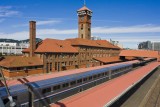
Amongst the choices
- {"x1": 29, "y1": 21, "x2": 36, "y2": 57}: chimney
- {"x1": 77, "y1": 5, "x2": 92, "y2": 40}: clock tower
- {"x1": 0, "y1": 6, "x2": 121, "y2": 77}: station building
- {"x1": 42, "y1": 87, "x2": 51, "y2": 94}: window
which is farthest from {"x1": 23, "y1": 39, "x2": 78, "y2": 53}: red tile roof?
{"x1": 42, "y1": 87, "x2": 51, "y2": 94}: window

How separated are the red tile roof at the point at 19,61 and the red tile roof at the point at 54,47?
2954mm

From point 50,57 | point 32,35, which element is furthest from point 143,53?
point 32,35

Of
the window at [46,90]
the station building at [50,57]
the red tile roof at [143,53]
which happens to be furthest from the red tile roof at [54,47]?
the window at [46,90]

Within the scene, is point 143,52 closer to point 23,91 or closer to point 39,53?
point 39,53

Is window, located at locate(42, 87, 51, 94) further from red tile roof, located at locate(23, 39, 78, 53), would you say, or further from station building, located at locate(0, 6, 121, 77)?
red tile roof, located at locate(23, 39, 78, 53)

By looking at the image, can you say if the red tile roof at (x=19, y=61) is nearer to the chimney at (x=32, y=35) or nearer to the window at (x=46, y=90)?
the chimney at (x=32, y=35)

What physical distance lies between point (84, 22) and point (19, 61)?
41.7 metres

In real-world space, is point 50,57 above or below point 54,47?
below

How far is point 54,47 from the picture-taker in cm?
5044

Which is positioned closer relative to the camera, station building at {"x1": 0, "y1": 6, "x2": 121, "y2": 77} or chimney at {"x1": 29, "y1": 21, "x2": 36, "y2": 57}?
station building at {"x1": 0, "y1": 6, "x2": 121, "y2": 77}

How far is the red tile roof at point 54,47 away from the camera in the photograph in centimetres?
4728

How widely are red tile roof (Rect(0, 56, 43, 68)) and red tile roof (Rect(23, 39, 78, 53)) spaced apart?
2.95 metres

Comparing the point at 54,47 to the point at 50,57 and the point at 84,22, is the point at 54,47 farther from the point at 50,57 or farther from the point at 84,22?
the point at 84,22

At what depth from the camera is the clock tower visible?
76938mm
